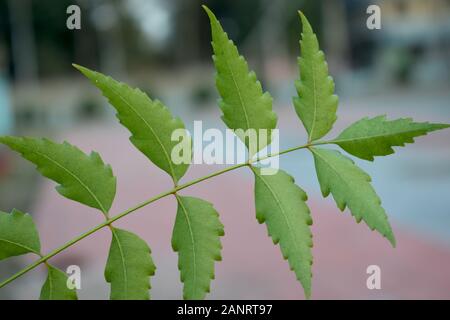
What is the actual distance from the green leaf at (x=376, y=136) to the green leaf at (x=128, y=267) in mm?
86

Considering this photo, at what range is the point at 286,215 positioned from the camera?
27 centimetres

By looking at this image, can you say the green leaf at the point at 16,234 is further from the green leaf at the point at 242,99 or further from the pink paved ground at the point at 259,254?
the pink paved ground at the point at 259,254

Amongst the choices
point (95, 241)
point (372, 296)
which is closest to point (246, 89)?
point (372, 296)

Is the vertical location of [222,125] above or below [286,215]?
above

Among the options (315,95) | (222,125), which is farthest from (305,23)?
(222,125)

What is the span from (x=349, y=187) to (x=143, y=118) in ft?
0.27

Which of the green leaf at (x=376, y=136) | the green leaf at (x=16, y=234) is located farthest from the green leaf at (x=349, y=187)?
the green leaf at (x=16, y=234)

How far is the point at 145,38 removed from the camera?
25.8 metres

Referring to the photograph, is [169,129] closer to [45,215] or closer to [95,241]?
[95,241]

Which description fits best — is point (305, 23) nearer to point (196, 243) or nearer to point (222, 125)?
Answer: point (196, 243)

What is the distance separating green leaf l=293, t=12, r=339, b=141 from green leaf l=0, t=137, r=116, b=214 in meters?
0.08

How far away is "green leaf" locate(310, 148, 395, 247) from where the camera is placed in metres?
0.26

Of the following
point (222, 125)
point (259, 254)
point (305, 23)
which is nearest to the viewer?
point (305, 23)

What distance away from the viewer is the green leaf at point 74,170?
270mm
